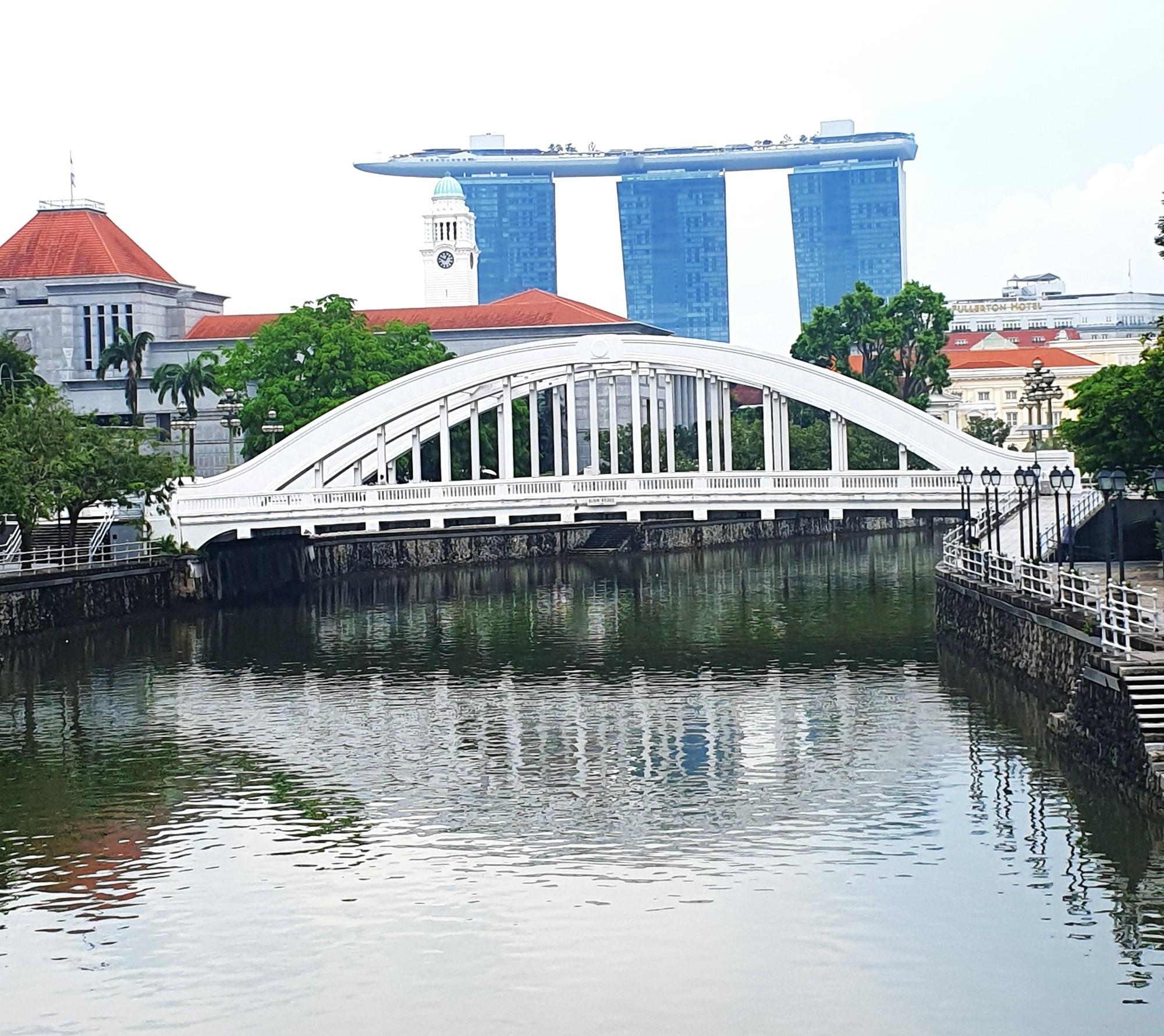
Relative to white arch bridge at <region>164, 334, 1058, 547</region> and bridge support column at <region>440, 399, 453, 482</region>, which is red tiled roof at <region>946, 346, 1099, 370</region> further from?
bridge support column at <region>440, 399, 453, 482</region>

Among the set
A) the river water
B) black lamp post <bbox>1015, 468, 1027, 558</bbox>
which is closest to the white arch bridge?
black lamp post <bbox>1015, 468, 1027, 558</bbox>

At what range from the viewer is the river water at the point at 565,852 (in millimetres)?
21844

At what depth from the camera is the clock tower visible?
15012cm

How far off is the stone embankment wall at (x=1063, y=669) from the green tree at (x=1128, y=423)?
536cm

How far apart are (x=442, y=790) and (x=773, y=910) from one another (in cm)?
905

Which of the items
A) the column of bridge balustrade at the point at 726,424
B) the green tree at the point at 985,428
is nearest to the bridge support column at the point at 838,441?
the column of bridge balustrade at the point at 726,424

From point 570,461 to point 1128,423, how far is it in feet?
64.4

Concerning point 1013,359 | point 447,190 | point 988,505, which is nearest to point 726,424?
point 988,505

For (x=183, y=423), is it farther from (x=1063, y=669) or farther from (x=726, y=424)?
(x=1063, y=669)

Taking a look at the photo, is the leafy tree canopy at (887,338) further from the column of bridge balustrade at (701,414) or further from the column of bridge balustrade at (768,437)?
the column of bridge balustrade at (701,414)

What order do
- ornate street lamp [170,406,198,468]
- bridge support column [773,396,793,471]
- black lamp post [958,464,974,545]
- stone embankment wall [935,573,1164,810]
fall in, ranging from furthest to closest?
ornate street lamp [170,406,198,468] → bridge support column [773,396,793,471] → black lamp post [958,464,974,545] → stone embankment wall [935,573,1164,810]

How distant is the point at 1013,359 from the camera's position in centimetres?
Answer: 14338

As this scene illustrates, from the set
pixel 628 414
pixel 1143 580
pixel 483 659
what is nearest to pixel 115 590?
pixel 483 659

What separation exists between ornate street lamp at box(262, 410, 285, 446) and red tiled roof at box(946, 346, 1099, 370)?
70322 millimetres
